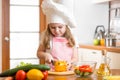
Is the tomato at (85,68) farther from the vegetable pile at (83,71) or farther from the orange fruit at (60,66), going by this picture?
the orange fruit at (60,66)

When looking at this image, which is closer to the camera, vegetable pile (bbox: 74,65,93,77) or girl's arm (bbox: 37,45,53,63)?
vegetable pile (bbox: 74,65,93,77)

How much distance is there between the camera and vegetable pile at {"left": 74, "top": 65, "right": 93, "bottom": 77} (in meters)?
1.49

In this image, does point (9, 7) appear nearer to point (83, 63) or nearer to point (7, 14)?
point (7, 14)

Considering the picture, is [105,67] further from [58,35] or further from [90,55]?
[90,55]

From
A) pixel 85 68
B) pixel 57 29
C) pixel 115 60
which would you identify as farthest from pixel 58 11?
pixel 115 60

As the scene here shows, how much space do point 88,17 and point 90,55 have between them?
0.82 m

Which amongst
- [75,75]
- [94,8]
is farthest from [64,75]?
[94,8]

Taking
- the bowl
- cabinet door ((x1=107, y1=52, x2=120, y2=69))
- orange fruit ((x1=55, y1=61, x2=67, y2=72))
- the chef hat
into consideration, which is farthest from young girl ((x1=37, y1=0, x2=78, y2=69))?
cabinet door ((x1=107, y1=52, x2=120, y2=69))

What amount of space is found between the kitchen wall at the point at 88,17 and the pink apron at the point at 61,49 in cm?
192

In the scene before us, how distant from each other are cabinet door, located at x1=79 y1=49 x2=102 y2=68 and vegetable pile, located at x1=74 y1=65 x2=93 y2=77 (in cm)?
187

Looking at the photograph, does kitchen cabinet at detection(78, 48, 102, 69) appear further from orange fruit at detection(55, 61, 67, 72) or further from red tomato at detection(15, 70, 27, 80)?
red tomato at detection(15, 70, 27, 80)

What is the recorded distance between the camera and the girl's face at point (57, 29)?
2.17m

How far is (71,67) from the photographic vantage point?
5.70ft

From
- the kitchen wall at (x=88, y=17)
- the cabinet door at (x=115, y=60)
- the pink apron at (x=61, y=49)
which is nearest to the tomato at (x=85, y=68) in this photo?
the pink apron at (x=61, y=49)
